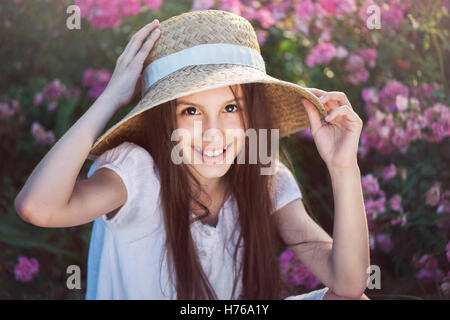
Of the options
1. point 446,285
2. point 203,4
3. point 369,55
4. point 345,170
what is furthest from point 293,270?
point 203,4

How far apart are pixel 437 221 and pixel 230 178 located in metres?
0.92

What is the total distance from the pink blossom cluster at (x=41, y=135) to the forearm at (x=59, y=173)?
1038mm

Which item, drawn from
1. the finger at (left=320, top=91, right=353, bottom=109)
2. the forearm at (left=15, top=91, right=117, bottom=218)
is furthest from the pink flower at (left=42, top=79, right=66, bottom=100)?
the finger at (left=320, top=91, right=353, bottom=109)

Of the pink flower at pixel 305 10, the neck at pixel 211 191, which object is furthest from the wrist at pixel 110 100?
the pink flower at pixel 305 10

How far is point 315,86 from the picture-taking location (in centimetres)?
283

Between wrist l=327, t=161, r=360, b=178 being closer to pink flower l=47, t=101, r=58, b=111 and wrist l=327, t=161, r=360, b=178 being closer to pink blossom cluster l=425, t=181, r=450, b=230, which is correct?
pink blossom cluster l=425, t=181, r=450, b=230

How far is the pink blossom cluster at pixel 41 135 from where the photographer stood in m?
2.73

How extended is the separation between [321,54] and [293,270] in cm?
104

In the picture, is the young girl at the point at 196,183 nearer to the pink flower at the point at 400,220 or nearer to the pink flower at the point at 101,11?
the pink flower at the point at 400,220

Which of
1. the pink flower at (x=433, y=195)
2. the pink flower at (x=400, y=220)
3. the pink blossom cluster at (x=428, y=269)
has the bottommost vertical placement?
the pink blossom cluster at (x=428, y=269)

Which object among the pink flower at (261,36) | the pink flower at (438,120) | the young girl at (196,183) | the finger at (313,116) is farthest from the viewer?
the pink flower at (261,36)

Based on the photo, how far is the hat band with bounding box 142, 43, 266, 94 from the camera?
184 centimetres
